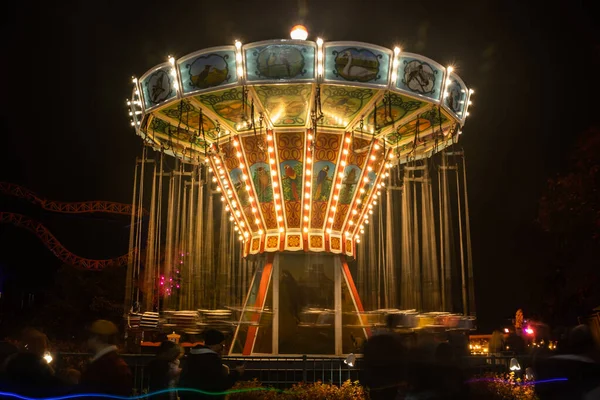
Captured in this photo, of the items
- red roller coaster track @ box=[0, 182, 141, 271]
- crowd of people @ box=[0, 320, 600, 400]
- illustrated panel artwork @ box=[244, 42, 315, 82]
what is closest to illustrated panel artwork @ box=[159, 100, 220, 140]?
illustrated panel artwork @ box=[244, 42, 315, 82]

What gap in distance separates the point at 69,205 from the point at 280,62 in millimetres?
24829

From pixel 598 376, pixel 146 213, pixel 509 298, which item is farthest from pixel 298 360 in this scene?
pixel 146 213

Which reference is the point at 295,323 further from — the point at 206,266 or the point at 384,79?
the point at 384,79

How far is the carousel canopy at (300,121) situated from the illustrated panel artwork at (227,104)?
0.02 meters

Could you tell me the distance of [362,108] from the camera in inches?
493

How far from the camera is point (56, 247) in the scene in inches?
1271

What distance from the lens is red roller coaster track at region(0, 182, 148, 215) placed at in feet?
102

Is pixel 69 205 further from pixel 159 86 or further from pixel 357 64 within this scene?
pixel 357 64

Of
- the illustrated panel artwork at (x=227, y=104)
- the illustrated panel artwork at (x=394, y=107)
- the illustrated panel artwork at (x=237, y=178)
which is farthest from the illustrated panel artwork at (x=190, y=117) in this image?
the illustrated panel artwork at (x=394, y=107)

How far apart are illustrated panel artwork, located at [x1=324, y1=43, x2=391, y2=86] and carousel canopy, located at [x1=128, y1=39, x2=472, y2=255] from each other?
0.06 feet

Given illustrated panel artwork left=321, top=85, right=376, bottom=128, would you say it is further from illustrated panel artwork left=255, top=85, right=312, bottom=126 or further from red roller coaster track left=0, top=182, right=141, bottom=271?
red roller coaster track left=0, top=182, right=141, bottom=271

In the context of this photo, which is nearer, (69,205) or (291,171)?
(291,171)

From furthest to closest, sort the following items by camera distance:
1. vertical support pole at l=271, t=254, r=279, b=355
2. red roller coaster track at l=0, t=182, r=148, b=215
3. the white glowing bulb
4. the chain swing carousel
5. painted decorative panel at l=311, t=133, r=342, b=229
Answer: red roller coaster track at l=0, t=182, r=148, b=215 → painted decorative panel at l=311, t=133, r=342, b=229 → vertical support pole at l=271, t=254, r=279, b=355 → the white glowing bulb → the chain swing carousel

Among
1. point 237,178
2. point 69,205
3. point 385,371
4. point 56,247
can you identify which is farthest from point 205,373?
point 69,205
